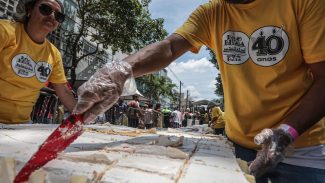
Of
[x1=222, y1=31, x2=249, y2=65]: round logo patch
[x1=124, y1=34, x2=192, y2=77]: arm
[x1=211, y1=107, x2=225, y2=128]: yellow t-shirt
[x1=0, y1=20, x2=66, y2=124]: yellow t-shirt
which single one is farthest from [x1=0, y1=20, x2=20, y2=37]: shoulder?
[x1=211, y1=107, x2=225, y2=128]: yellow t-shirt

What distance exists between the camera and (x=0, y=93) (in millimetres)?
2820

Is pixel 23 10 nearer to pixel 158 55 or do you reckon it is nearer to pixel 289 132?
pixel 158 55

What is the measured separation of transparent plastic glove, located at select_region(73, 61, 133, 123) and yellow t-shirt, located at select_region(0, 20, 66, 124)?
1469 mm

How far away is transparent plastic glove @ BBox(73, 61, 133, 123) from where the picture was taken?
1.57 meters

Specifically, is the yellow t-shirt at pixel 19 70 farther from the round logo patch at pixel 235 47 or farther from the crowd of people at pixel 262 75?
the round logo patch at pixel 235 47

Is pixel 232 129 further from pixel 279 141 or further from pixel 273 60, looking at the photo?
pixel 279 141

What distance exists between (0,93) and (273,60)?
2.20 metres

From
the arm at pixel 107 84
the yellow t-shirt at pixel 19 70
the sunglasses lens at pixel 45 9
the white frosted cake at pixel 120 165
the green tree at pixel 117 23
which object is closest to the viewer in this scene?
the white frosted cake at pixel 120 165

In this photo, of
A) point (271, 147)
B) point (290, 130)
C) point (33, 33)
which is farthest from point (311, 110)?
point (33, 33)

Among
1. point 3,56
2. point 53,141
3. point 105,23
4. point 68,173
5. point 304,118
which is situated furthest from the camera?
point 105,23

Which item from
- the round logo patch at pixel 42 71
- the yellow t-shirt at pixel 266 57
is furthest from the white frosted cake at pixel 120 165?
the round logo patch at pixel 42 71

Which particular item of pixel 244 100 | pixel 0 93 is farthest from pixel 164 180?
pixel 0 93

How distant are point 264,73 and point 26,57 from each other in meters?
2.05

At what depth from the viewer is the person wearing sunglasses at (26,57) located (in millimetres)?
2812
